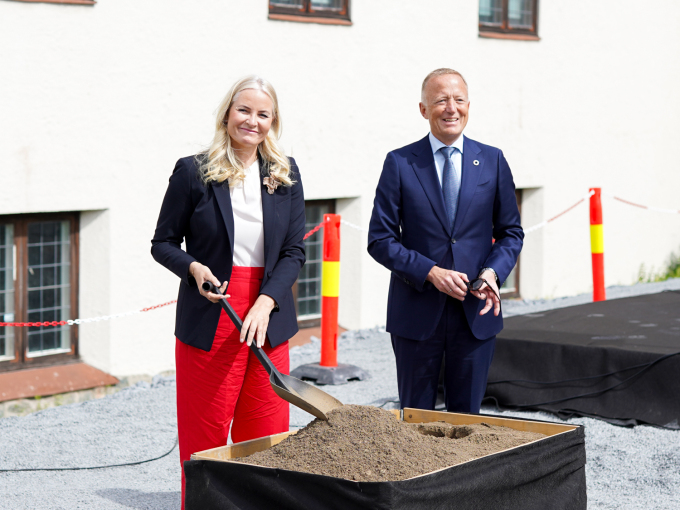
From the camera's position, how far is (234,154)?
3.18 meters

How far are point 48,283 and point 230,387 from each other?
Answer: 11.9 ft

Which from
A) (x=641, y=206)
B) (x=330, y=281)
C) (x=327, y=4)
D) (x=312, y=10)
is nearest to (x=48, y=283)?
(x=330, y=281)

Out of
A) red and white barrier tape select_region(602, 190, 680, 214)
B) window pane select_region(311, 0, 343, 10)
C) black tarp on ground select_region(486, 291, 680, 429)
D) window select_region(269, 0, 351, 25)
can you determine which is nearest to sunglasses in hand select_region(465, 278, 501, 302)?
black tarp on ground select_region(486, 291, 680, 429)

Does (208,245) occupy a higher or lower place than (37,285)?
higher

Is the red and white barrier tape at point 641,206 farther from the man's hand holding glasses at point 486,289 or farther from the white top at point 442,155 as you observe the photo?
the man's hand holding glasses at point 486,289

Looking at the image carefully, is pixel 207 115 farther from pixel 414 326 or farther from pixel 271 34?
pixel 414 326

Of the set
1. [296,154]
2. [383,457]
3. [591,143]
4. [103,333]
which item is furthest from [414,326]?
[591,143]

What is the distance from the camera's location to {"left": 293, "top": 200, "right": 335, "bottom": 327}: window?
7.91 m

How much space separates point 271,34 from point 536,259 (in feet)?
13.8

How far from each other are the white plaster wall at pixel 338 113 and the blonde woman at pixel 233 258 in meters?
3.15

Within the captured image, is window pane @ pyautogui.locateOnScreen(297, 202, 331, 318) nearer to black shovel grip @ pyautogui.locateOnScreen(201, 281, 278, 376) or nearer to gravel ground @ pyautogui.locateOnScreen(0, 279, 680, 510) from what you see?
gravel ground @ pyautogui.locateOnScreen(0, 279, 680, 510)

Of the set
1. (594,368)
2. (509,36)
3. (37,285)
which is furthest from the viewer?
(509,36)

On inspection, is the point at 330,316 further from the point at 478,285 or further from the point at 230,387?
the point at 230,387

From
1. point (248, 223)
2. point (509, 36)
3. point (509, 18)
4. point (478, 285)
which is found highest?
point (509, 18)
